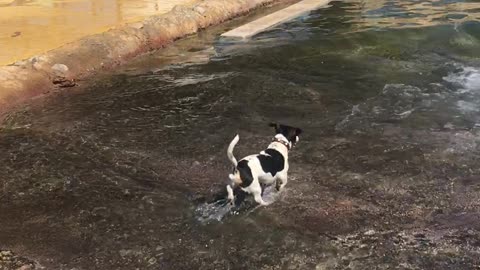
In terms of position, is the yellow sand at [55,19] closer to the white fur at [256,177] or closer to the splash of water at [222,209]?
the splash of water at [222,209]

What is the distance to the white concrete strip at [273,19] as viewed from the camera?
1480 cm

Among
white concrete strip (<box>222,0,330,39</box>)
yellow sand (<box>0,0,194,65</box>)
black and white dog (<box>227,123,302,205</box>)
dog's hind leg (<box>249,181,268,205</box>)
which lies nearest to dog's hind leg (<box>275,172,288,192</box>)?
black and white dog (<box>227,123,302,205</box>)

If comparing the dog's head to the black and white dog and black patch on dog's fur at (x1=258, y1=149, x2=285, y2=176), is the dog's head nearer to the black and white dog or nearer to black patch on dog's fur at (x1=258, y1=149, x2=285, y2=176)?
the black and white dog

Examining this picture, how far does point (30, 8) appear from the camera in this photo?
1560 centimetres

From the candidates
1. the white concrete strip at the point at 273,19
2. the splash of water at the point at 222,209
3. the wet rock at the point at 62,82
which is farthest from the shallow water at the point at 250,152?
the white concrete strip at the point at 273,19

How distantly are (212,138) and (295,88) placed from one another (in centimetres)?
277

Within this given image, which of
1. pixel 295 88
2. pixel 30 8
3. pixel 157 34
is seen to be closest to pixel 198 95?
pixel 295 88

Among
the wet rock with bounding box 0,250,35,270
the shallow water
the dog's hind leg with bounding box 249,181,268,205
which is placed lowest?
the wet rock with bounding box 0,250,35,270

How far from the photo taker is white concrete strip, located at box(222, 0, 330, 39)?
14795mm

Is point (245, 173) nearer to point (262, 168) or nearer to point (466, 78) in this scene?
point (262, 168)

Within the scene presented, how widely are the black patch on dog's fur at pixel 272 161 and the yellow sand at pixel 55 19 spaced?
23.4 ft

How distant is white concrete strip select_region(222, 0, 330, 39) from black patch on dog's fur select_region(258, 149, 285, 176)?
9.20m

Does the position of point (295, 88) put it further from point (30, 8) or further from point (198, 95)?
point (30, 8)

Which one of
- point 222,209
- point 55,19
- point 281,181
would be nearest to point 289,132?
point 281,181
